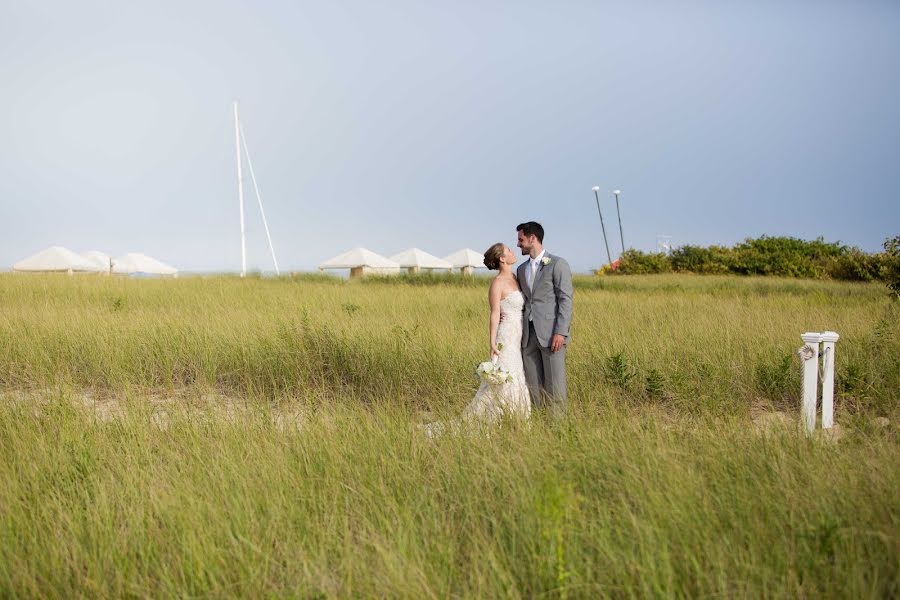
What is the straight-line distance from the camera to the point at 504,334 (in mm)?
7145

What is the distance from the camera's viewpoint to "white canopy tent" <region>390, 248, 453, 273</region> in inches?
1726

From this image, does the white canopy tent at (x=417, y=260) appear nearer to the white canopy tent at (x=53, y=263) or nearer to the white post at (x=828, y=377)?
the white canopy tent at (x=53, y=263)

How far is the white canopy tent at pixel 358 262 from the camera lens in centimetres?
3925

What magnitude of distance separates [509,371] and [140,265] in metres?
42.1

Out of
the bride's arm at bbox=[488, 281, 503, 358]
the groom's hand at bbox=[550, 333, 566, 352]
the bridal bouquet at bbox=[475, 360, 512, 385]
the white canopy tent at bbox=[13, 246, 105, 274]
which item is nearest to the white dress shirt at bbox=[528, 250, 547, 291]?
the bride's arm at bbox=[488, 281, 503, 358]

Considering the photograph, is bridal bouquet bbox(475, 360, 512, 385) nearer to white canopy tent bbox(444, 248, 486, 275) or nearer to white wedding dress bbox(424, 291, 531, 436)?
white wedding dress bbox(424, 291, 531, 436)

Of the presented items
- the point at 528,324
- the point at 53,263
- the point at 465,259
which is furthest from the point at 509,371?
the point at 465,259

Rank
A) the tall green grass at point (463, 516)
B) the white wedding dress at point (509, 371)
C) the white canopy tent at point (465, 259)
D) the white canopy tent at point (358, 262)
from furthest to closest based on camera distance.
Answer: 1. the white canopy tent at point (465, 259)
2. the white canopy tent at point (358, 262)
3. the white wedding dress at point (509, 371)
4. the tall green grass at point (463, 516)

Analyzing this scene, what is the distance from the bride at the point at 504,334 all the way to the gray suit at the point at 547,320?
0.32ft

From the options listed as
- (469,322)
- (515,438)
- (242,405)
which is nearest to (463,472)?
(515,438)

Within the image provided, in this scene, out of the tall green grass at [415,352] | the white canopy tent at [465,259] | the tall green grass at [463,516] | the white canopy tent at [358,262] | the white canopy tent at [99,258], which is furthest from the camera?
the white canopy tent at [465,259]

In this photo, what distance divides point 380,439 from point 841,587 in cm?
312

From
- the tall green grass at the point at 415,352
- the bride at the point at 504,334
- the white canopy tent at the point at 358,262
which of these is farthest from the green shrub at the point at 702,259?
the bride at the point at 504,334

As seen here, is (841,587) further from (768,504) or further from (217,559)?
(217,559)
